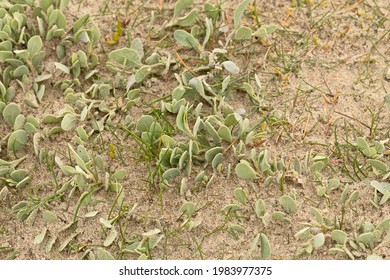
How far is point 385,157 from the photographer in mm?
3430

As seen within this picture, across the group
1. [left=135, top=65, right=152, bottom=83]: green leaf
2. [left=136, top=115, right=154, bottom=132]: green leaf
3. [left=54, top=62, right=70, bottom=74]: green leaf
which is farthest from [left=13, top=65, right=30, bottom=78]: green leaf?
[left=136, top=115, right=154, bottom=132]: green leaf

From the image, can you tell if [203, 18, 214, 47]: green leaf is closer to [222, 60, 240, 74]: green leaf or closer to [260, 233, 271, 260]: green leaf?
[222, 60, 240, 74]: green leaf

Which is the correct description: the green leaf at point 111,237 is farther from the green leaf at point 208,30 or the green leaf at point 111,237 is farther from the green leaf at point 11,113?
the green leaf at point 208,30

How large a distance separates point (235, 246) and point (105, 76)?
126 centimetres

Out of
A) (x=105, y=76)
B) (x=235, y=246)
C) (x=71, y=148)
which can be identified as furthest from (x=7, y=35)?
(x=235, y=246)

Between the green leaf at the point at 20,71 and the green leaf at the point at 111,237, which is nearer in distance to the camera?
the green leaf at the point at 111,237

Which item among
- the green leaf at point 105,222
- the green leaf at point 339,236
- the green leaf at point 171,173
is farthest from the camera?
the green leaf at point 171,173

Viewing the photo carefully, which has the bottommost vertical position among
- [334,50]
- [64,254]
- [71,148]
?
[64,254]

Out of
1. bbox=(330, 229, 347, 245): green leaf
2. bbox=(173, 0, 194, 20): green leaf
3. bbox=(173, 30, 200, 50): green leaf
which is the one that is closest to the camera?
bbox=(330, 229, 347, 245): green leaf

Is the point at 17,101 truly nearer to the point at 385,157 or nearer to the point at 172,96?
the point at 172,96

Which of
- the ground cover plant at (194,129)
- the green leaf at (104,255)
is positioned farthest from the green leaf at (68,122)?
the green leaf at (104,255)

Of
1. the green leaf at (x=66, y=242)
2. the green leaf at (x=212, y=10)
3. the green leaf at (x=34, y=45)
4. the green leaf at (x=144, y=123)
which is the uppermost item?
the green leaf at (x=212, y=10)

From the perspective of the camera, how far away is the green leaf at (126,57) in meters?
3.69

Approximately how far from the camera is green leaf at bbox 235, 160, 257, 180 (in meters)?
3.28
